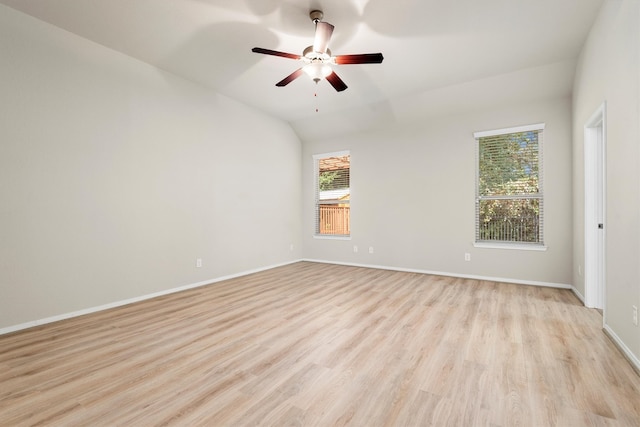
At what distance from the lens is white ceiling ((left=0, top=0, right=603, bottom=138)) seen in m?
2.75

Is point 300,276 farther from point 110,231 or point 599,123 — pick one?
point 599,123

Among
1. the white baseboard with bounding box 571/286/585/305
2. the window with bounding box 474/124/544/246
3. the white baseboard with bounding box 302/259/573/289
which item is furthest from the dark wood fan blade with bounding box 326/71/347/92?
the white baseboard with bounding box 571/286/585/305

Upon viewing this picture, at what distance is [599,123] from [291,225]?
16.5ft

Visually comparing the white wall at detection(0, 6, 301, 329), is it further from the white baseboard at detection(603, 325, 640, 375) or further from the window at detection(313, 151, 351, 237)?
the white baseboard at detection(603, 325, 640, 375)

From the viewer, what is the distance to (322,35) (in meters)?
2.61

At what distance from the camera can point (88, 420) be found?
154 cm

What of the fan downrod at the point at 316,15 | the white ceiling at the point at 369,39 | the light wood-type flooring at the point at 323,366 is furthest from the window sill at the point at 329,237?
the fan downrod at the point at 316,15

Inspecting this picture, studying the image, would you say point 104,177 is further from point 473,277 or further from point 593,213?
point 593,213

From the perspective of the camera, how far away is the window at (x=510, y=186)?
4.41 metres

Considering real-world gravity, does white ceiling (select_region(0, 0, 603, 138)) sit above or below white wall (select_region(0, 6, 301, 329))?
above

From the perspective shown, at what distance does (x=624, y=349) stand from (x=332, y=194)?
4932 mm

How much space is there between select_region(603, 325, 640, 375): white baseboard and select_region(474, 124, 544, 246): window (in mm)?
2081

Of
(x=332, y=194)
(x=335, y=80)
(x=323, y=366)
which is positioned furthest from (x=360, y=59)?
(x=332, y=194)

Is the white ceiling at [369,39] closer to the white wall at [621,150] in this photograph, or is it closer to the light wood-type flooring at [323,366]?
the white wall at [621,150]
